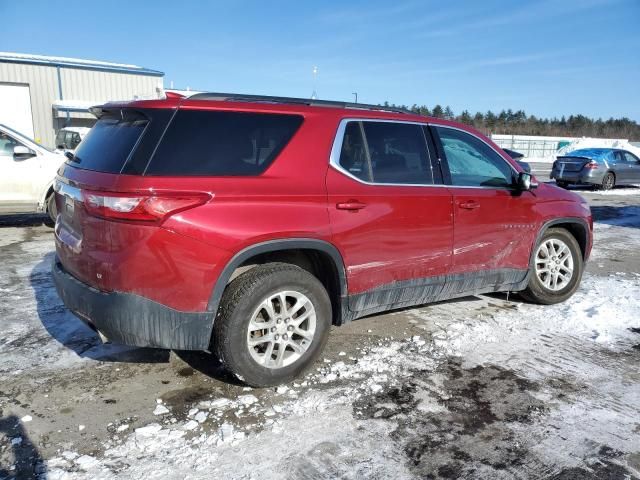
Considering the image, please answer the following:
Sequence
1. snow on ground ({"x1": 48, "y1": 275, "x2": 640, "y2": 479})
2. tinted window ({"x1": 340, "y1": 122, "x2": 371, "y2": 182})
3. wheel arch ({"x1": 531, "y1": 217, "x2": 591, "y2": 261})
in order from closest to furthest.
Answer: snow on ground ({"x1": 48, "y1": 275, "x2": 640, "y2": 479}) < tinted window ({"x1": 340, "y1": 122, "x2": 371, "y2": 182}) < wheel arch ({"x1": 531, "y1": 217, "x2": 591, "y2": 261})

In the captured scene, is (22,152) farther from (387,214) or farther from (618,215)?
(618,215)

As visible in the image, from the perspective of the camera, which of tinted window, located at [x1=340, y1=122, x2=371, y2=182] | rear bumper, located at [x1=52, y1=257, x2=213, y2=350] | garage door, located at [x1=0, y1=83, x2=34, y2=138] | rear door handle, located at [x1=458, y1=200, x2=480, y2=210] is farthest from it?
garage door, located at [x1=0, y1=83, x2=34, y2=138]

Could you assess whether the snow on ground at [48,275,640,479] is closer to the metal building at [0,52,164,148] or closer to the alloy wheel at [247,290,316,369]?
the alloy wheel at [247,290,316,369]

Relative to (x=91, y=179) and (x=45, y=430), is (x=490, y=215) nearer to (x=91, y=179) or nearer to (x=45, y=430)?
(x=91, y=179)

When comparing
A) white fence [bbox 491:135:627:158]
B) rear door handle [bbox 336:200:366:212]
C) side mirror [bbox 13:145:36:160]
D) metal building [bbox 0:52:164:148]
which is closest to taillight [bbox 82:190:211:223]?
rear door handle [bbox 336:200:366:212]

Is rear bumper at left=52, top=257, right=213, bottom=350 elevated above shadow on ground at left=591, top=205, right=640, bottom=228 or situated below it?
above

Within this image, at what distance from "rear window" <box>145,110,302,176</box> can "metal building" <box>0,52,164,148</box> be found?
2150 cm

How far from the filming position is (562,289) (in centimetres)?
514

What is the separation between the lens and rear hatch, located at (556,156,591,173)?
17094 mm

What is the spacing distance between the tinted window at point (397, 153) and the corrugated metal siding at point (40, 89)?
25839 mm

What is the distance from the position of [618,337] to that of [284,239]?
3.20 metres

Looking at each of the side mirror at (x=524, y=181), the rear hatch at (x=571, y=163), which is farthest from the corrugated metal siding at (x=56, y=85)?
the side mirror at (x=524, y=181)

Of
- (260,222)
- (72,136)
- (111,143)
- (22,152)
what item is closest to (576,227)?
(260,222)

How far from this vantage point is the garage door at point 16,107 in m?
24.1
